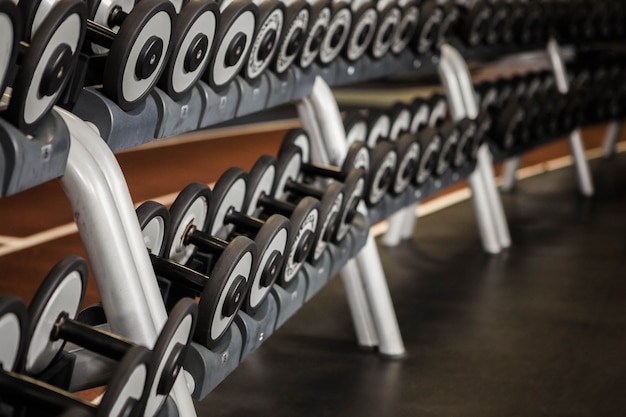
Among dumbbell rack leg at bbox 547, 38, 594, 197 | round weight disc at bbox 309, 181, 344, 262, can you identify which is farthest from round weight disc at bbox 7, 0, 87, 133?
dumbbell rack leg at bbox 547, 38, 594, 197

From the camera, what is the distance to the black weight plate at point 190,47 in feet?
5.16

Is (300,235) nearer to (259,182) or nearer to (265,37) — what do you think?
(259,182)

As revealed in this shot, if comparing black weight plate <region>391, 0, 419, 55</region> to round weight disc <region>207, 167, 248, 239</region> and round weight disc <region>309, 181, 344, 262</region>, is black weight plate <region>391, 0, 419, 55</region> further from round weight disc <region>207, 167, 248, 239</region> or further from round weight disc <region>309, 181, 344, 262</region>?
round weight disc <region>207, 167, 248, 239</region>

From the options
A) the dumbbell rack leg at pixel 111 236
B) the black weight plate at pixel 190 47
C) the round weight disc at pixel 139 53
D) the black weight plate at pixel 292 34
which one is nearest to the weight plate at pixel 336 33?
the black weight plate at pixel 292 34

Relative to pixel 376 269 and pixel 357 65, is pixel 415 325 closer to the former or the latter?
pixel 376 269

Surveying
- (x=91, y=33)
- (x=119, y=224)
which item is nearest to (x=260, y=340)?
(x=119, y=224)

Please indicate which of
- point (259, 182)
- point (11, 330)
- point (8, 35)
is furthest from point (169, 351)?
point (259, 182)

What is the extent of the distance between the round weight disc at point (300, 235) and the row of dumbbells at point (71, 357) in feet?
1.83

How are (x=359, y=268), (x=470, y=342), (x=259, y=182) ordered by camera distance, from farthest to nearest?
1. (x=470, y=342)
2. (x=359, y=268)
3. (x=259, y=182)

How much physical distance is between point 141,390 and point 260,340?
0.64 meters

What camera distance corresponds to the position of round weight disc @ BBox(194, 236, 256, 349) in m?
1.54

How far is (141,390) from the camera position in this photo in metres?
1.26

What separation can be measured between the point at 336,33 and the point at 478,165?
130cm

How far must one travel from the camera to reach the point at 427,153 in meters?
3.00
